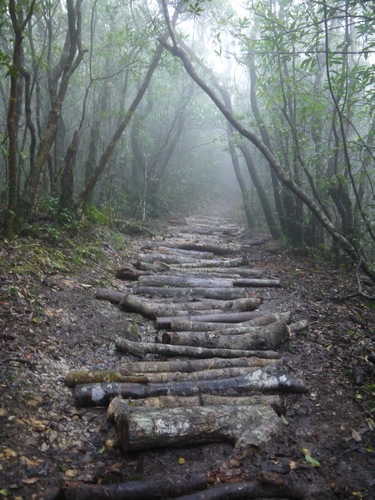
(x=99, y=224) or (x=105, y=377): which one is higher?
(x=99, y=224)

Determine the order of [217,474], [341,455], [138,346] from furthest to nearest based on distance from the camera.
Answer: [138,346] → [341,455] → [217,474]

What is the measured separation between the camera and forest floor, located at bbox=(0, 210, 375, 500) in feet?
9.41

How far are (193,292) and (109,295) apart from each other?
155 centimetres

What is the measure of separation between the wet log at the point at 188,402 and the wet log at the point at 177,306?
219 cm

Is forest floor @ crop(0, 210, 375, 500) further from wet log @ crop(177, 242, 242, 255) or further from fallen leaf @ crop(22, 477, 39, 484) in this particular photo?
wet log @ crop(177, 242, 242, 255)

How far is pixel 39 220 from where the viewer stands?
24.9 ft

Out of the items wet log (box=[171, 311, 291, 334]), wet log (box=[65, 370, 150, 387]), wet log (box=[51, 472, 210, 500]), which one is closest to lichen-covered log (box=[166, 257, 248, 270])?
wet log (box=[171, 311, 291, 334])

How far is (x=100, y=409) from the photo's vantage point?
3574 mm

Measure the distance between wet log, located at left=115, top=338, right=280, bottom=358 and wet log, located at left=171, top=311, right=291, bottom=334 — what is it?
1.92ft

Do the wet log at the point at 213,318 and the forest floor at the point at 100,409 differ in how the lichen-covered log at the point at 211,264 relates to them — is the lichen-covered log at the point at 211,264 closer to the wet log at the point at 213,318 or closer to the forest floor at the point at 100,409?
the forest floor at the point at 100,409

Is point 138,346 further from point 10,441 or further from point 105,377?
point 10,441

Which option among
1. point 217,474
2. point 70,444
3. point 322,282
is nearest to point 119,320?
point 70,444

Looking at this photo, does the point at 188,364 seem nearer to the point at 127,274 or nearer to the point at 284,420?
the point at 284,420

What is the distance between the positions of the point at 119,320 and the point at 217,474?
2.94 metres
